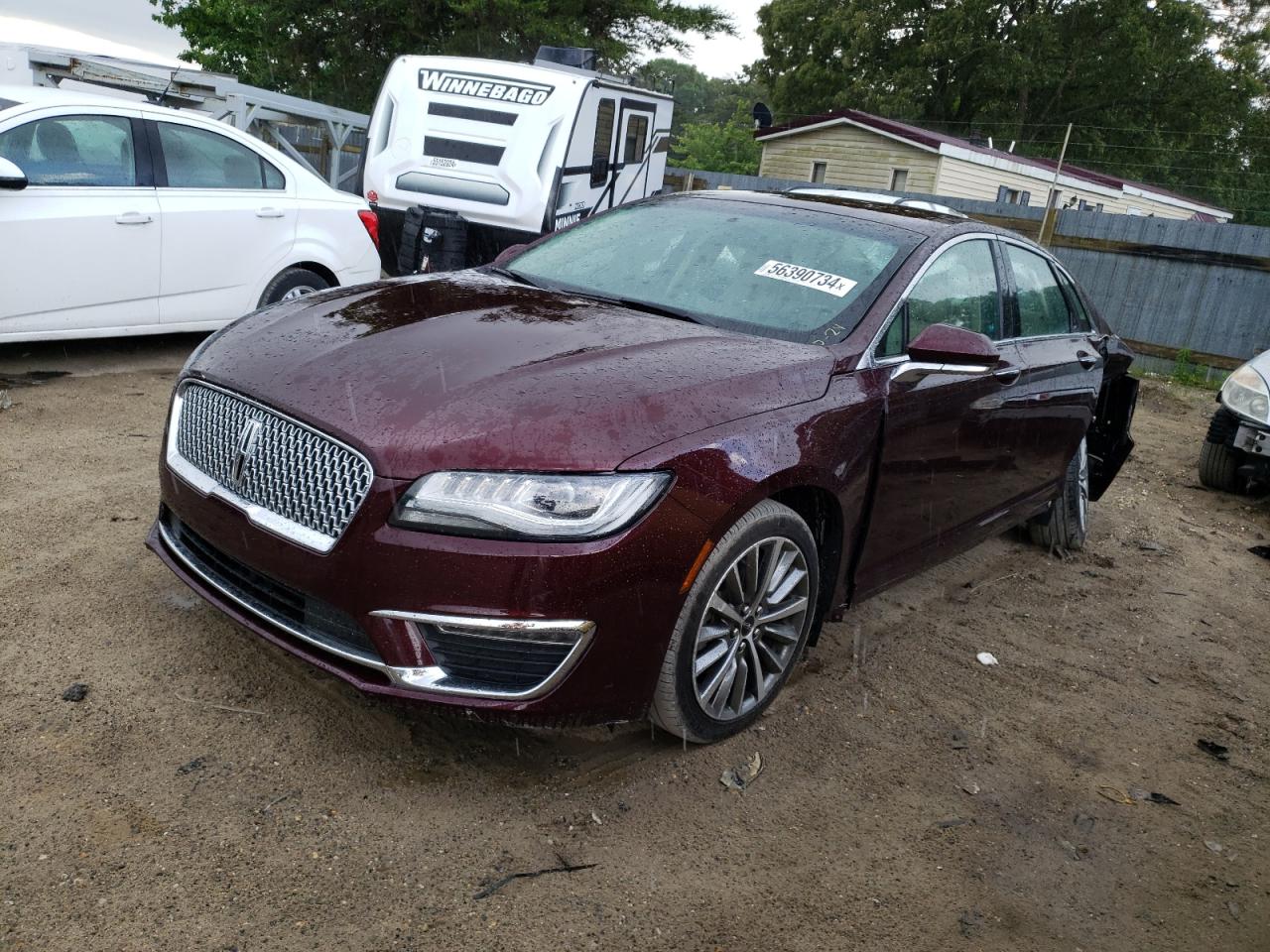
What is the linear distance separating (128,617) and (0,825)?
3.69 feet

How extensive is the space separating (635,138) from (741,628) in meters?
10.4

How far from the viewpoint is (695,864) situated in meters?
2.74

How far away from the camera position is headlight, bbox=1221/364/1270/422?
6691 mm

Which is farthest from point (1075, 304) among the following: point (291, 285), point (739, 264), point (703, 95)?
point (703, 95)

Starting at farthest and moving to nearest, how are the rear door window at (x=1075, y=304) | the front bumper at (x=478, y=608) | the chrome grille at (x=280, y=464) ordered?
1. the rear door window at (x=1075, y=304)
2. the chrome grille at (x=280, y=464)
3. the front bumper at (x=478, y=608)

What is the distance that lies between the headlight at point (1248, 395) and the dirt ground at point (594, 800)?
2.82m

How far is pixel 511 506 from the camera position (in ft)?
8.52

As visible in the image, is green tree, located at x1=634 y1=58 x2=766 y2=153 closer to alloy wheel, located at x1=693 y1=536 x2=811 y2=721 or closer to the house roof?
the house roof

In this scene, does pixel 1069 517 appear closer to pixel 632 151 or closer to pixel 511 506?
pixel 511 506

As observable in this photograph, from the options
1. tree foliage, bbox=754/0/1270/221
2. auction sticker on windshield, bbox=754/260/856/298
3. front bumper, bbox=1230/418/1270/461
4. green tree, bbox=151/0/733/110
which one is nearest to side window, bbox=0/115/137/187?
auction sticker on windshield, bbox=754/260/856/298

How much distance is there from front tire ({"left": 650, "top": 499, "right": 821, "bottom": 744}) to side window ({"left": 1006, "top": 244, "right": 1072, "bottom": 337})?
6.19ft

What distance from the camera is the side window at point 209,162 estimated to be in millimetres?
6531

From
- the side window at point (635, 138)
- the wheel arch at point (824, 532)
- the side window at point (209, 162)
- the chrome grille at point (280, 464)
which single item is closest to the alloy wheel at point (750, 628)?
the wheel arch at point (824, 532)

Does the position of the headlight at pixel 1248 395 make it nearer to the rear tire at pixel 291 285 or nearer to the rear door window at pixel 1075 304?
the rear door window at pixel 1075 304
